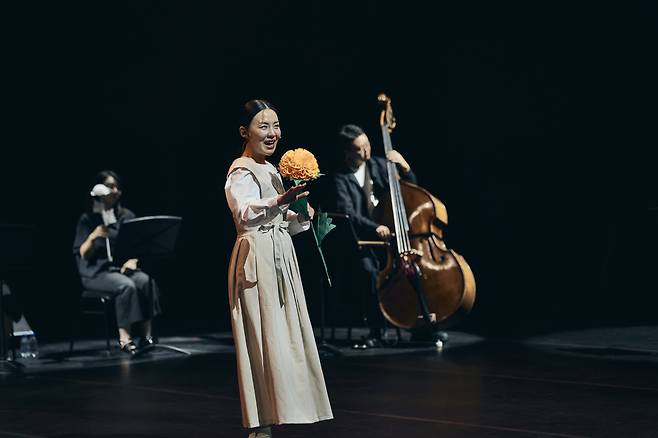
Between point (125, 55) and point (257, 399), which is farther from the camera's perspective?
point (125, 55)

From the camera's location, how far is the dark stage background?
8.23 meters

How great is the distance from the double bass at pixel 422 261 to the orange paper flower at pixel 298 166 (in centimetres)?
283

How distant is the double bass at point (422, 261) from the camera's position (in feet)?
22.7

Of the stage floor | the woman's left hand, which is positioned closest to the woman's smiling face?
the stage floor

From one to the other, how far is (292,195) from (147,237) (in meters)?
3.14

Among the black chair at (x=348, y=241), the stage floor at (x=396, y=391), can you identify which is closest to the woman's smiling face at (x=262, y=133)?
the stage floor at (x=396, y=391)

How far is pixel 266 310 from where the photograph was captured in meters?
4.09

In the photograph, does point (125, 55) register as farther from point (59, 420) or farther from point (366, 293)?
point (59, 420)

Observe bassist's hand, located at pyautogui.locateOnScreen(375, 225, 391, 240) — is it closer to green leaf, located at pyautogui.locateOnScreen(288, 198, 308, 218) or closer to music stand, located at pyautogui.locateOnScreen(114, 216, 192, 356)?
music stand, located at pyautogui.locateOnScreen(114, 216, 192, 356)

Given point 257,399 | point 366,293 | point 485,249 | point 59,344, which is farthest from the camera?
point 485,249

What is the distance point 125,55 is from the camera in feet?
27.2

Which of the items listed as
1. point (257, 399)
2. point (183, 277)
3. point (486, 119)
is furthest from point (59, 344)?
point (257, 399)

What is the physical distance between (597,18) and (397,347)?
3132mm

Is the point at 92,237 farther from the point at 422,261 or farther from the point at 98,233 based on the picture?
the point at 422,261
